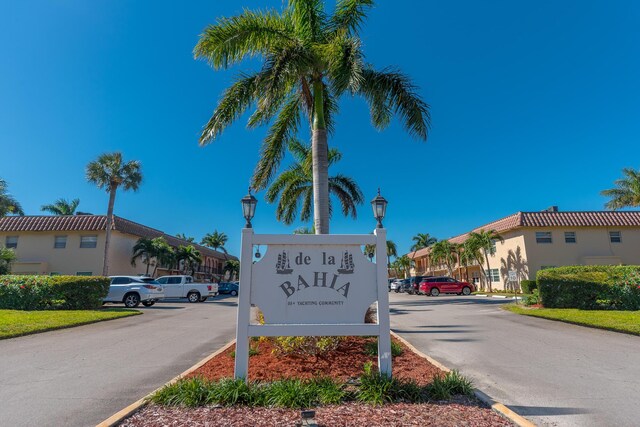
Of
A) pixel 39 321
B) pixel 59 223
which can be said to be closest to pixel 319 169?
pixel 39 321

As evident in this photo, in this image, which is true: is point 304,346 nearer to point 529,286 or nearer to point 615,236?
point 529,286

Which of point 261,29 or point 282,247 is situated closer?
point 282,247

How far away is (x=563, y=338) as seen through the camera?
952 cm

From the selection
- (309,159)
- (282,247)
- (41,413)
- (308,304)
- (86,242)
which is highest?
(309,159)

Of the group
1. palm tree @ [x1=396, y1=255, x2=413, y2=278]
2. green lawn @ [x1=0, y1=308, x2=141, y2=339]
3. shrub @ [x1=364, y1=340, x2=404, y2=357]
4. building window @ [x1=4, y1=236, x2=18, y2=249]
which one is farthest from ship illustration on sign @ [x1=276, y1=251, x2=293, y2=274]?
palm tree @ [x1=396, y1=255, x2=413, y2=278]

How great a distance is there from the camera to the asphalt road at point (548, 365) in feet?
14.7

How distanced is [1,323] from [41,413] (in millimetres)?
9640

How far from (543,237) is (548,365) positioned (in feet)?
98.9

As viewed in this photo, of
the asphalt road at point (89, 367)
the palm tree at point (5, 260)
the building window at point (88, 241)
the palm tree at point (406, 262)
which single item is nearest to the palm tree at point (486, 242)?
the palm tree at point (406, 262)

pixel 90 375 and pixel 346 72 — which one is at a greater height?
pixel 346 72

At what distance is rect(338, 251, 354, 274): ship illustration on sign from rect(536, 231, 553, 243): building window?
33.1m

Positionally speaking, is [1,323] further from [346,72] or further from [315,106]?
[346,72]

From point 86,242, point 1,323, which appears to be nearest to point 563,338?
point 1,323

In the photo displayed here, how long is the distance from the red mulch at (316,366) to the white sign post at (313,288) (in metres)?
0.78
